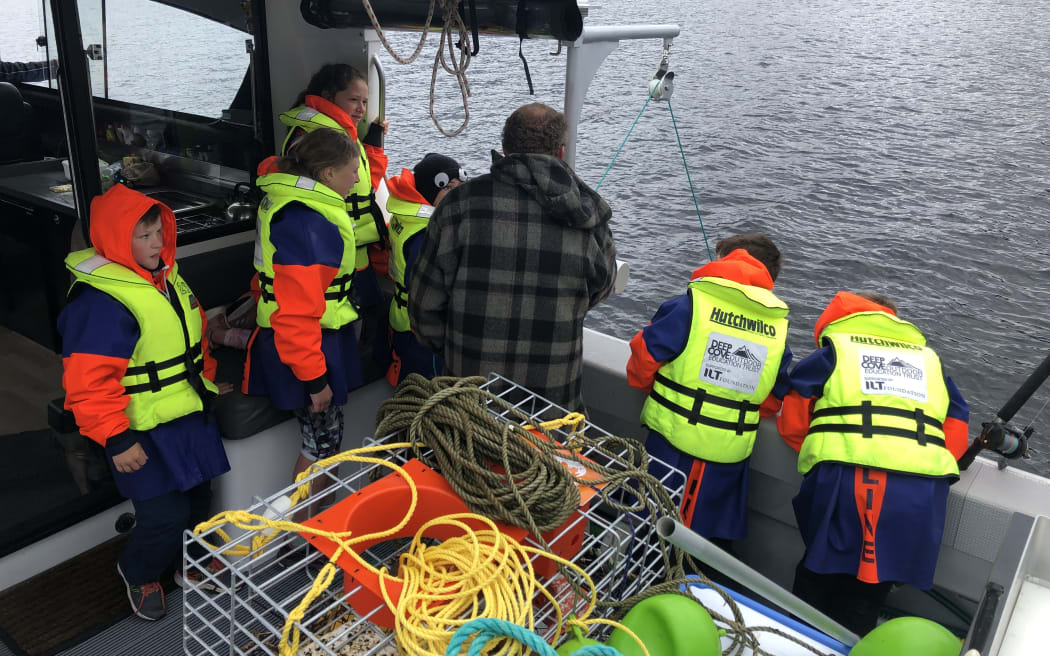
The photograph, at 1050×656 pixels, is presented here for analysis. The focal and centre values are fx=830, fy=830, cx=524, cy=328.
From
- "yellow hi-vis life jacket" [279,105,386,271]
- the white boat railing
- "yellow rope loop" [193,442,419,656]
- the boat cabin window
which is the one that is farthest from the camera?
the white boat railing

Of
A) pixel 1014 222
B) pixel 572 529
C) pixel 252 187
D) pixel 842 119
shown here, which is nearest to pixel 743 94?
pixel 842 119

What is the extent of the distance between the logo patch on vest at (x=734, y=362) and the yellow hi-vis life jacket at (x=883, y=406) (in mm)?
204

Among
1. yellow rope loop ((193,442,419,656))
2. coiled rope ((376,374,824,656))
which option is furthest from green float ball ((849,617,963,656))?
yellow rope loop ((193,442,419,656))

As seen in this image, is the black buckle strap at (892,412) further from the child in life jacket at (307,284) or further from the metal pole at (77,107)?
the metal pole at (77,107)

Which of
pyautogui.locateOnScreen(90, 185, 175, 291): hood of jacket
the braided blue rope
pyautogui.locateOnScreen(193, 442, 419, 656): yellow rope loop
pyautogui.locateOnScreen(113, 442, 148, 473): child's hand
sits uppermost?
pyautogui.locateOnScreen(90, 185, 175, 291): hood of jacket

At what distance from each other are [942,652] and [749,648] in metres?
0.37

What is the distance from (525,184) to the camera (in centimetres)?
A: 231

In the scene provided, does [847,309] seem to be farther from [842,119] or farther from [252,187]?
[842,119]

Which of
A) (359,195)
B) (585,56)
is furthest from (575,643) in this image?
(585,56)

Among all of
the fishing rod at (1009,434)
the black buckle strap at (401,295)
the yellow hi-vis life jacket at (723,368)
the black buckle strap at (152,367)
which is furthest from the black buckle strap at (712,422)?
the black buckle strap at (152,367)

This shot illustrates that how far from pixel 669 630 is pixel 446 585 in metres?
0.38

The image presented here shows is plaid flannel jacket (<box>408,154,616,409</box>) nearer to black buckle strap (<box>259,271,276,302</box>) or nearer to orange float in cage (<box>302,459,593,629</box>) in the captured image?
black buckle strap (<box>259,271,276,302</box>)

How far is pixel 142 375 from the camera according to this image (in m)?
2.33

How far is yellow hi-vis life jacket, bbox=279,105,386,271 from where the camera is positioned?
3.17 meters
